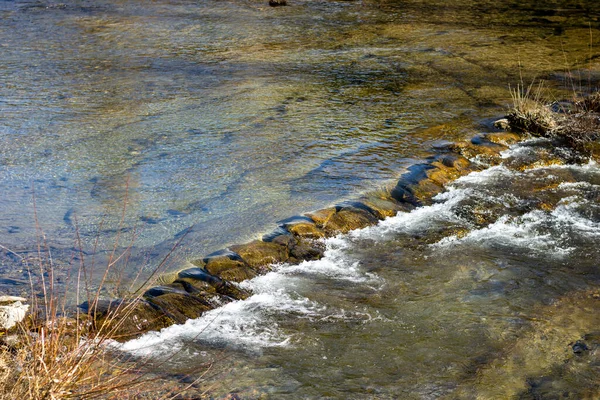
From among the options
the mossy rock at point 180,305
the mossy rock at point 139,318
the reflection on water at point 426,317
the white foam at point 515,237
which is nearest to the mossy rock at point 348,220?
the reflection on water at point 426,317

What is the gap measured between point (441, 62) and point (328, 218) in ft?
18.3

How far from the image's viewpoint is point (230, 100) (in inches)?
348

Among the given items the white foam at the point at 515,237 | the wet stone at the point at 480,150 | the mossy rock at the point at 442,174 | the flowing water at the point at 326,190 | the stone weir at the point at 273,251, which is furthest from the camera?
the wet stone at the point at 480,150

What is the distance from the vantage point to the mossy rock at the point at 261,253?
17.3ft

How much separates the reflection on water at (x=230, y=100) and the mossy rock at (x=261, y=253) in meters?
0.17

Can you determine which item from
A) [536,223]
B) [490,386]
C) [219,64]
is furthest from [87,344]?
[219,64]

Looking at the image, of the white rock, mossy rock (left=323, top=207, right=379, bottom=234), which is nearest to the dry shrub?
mossy rock (left=323, top=207, right=379, bottom=234)

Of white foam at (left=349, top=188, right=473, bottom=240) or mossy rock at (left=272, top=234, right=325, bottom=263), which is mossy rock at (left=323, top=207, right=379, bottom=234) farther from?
mossy rock at (left=272, top=234, right=325, bottom=263)

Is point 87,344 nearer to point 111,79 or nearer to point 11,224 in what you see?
point 11,224

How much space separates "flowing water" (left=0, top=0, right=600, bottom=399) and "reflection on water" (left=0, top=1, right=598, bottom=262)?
36 millimetres

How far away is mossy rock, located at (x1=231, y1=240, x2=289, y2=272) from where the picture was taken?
17.3 feet

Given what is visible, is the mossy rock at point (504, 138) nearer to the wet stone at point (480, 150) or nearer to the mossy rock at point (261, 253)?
the wet stone at point (480, 150)

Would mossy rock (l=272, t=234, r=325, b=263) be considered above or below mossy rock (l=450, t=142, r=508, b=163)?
below

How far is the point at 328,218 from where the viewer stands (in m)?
5.91
